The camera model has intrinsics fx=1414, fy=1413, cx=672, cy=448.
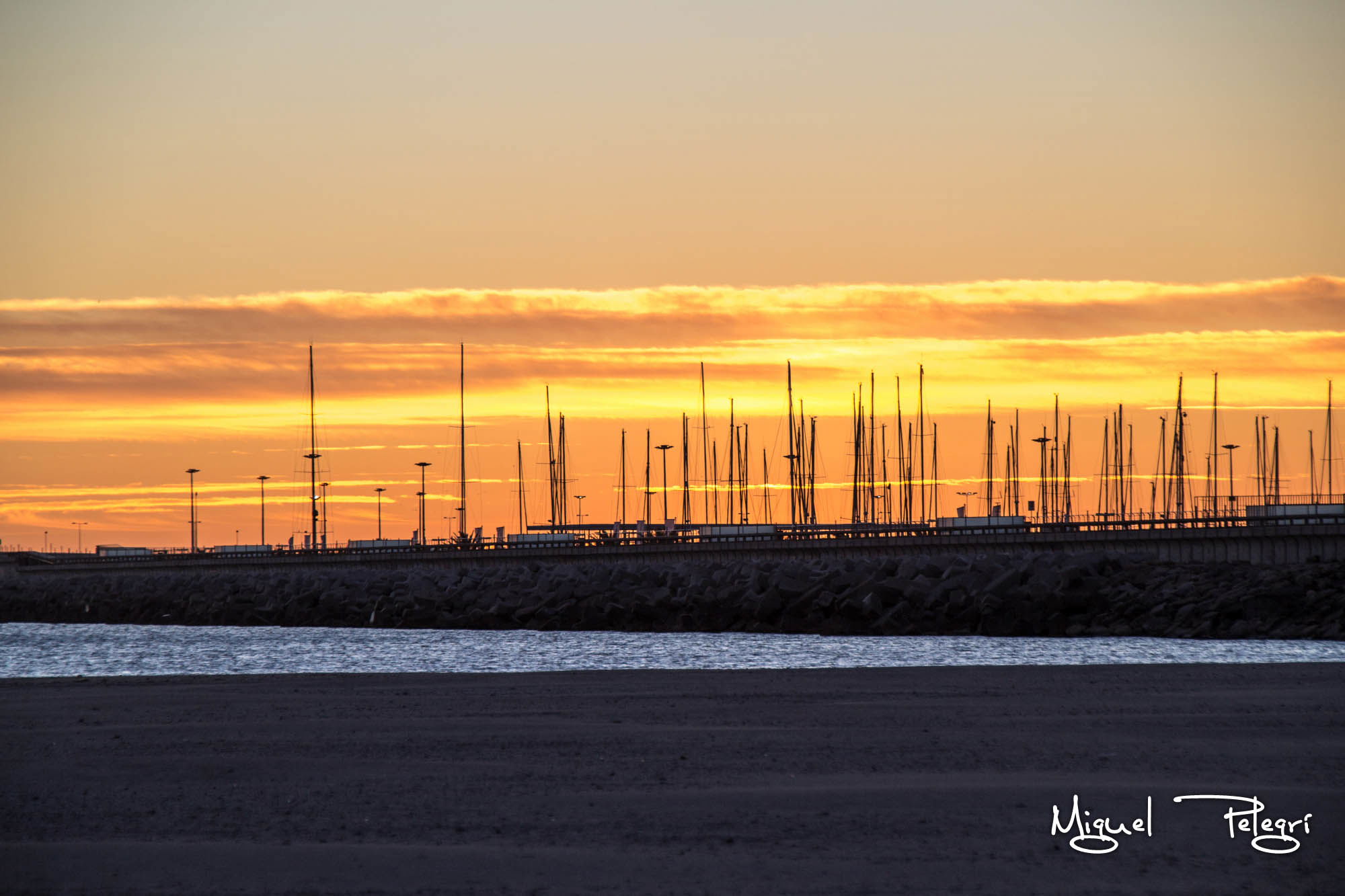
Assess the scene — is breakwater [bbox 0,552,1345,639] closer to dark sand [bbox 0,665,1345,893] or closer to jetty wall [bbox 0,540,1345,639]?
jetty wall [bbox 0,540,1345,639]

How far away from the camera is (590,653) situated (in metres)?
40.0

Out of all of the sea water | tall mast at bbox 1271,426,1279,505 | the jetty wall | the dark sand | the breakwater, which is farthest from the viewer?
tall mast at bbox 1271,426,1279,505

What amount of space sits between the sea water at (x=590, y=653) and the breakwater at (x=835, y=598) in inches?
102

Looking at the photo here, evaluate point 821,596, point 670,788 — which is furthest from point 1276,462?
point 670,788

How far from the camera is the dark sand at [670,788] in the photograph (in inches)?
438

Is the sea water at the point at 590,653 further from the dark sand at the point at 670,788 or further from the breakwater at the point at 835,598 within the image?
the dark sand at the point at 670,788

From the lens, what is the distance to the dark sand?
1112 centimetres

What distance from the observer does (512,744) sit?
1814 centimetres

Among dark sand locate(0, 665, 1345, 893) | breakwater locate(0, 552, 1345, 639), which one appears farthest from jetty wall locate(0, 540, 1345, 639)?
dark sand locate(0, 665, 1345, 893)

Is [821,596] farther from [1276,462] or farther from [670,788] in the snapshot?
[1276,462]

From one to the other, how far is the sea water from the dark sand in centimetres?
822

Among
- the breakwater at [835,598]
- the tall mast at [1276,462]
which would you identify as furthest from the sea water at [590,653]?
the tall mast at [1276,462]

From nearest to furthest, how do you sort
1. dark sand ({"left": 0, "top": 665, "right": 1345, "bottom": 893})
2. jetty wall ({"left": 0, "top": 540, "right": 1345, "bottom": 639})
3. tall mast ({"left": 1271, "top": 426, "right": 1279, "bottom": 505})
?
dark sand ({"left": 0, "top": 665, "right": 1345, "bottom": 893}) → jetty wall ({"left": 0, "top": 540, "right": 1345, "bottom": 639}) → tall mast ({"left": 1271, "top": 426, "right": 1279, "bottom": 505})

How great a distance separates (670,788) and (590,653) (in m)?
25.4
